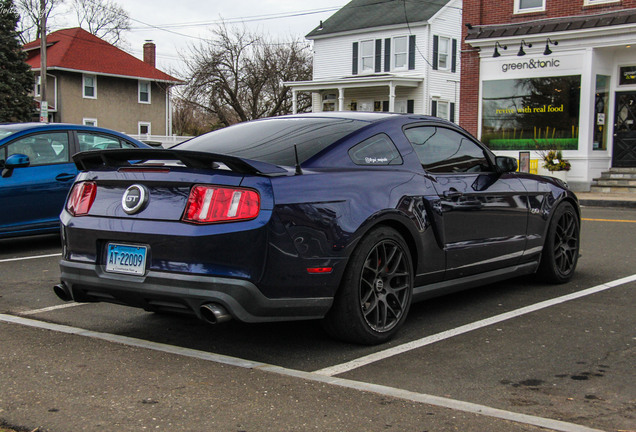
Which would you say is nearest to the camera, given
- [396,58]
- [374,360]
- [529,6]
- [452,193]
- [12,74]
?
[374,360]

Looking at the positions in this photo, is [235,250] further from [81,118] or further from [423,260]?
[81,118]

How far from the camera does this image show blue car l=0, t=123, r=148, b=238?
8516 mm

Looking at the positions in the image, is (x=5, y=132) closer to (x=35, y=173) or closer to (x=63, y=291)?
(x=35, y=173)

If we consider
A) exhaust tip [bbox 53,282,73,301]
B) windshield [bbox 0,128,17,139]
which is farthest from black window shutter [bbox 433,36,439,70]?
exhaust tip [bbox 53,282,73,301]

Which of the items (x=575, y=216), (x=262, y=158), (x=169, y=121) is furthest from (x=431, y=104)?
(x=262, y=158)

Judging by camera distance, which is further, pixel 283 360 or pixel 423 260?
pixel 423 260

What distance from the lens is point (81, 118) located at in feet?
149

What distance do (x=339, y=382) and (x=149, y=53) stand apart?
52.3 metres

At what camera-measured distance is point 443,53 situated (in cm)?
3728

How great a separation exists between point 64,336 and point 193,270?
1353mm

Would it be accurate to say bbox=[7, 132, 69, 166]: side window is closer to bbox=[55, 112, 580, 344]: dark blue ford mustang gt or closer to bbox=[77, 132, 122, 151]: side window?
bbox=[77, 132, 122, 151]: side window

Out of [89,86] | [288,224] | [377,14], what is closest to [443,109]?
[377,14]

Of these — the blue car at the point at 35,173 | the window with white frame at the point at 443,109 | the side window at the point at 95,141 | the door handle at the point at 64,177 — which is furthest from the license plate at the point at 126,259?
the window with white frame at the point at 443,109

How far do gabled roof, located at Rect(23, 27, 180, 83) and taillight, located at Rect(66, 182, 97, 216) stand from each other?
138 feet
